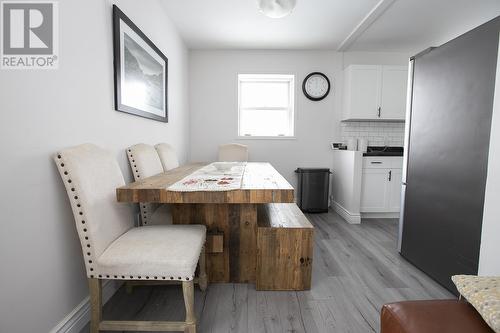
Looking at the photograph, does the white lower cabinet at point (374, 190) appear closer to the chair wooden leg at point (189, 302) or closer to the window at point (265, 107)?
the window at point (265, 107)

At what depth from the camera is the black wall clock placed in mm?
3947

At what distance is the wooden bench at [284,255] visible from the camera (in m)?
1.71

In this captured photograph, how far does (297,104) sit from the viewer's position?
13.1 feet

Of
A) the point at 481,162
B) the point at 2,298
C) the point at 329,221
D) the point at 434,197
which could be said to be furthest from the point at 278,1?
the point at 329,221

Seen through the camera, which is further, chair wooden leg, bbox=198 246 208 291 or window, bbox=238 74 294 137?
window, bbox=238 74 294 137

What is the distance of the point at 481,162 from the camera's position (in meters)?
1.54

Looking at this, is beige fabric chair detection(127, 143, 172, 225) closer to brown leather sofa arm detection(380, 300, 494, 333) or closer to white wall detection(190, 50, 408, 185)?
brown leather sofa arm detection(380, 300, 494, 333)

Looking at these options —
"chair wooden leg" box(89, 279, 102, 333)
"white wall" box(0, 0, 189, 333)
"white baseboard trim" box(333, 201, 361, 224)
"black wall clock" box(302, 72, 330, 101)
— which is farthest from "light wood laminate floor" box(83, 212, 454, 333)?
"black wall clock" box(302, 72, 330, 101)

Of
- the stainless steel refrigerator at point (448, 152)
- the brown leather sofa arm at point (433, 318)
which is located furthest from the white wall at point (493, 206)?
the brown leather sofa arm at point (433, 318)

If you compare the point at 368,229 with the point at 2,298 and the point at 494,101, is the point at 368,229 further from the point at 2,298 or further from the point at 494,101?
the point at 2,298

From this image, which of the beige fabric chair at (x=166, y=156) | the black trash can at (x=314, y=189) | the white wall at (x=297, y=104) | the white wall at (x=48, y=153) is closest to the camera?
the white wall at (x=48, y=153)

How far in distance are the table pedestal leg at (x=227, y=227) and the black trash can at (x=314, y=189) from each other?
6.82 ft

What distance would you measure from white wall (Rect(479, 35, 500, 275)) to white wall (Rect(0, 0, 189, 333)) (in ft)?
7.63

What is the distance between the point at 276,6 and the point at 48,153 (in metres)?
1.77
